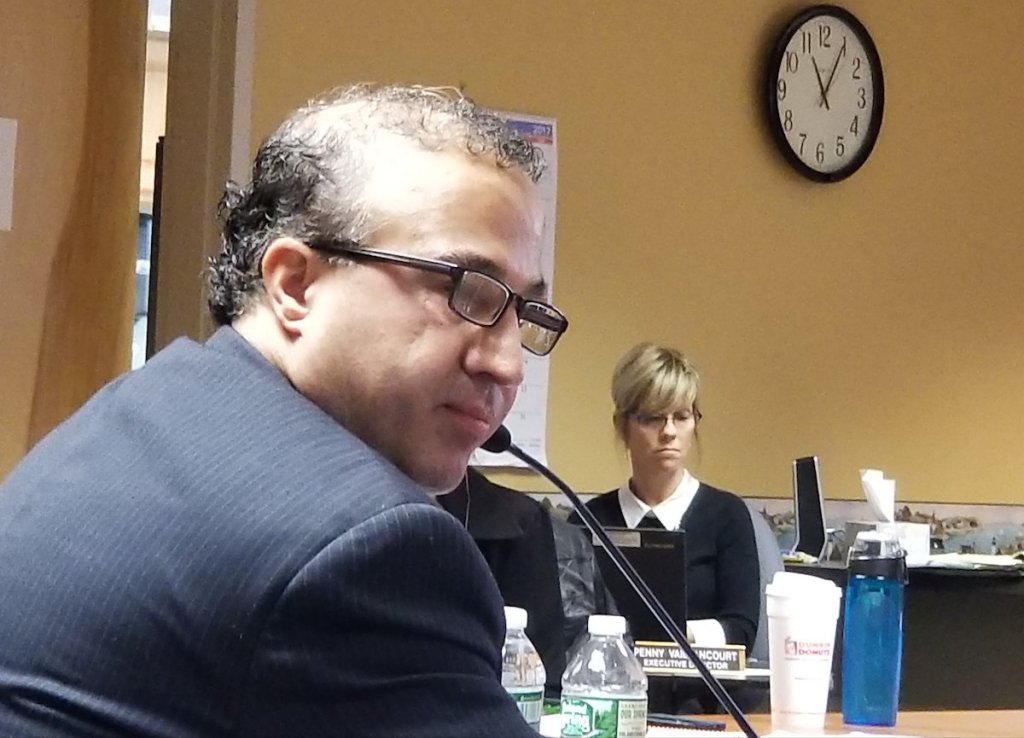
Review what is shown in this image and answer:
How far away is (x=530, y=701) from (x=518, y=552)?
68 cm

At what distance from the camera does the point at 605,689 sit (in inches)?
59.0

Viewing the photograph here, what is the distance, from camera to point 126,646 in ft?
2.58

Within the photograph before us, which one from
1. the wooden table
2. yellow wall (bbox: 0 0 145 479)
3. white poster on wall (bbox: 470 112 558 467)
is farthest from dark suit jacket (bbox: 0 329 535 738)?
white poster on wall (bbox: 470 112 558 467)

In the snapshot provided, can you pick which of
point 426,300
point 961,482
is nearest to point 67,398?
point 426,300

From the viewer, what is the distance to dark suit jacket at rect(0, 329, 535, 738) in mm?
758

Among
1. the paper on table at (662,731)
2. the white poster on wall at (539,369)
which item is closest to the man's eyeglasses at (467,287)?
the paper on table at (662,731)

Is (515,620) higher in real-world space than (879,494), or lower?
higher

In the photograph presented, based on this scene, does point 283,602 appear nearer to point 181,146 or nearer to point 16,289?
point 16,289

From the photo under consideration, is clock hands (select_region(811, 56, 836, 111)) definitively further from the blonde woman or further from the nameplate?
the nameplate

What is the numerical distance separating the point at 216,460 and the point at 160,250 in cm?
239

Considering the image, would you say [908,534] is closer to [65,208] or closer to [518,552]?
[518,552]

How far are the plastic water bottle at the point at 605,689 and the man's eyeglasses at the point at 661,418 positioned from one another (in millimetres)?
1618

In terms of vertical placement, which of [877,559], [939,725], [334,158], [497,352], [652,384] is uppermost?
[334,158]

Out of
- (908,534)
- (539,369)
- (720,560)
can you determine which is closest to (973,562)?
(908,534)
